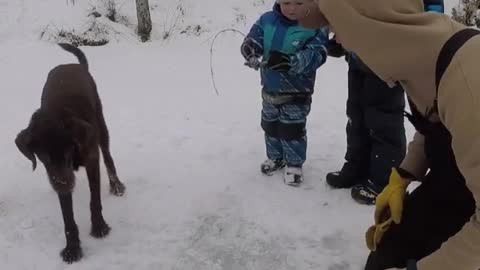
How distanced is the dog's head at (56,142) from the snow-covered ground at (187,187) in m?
0.54

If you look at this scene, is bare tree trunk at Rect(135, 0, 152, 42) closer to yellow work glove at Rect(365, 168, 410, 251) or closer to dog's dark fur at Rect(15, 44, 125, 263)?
dog's dark fur at Rect(15, 44, 125, 263)

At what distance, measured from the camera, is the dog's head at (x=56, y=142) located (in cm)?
283

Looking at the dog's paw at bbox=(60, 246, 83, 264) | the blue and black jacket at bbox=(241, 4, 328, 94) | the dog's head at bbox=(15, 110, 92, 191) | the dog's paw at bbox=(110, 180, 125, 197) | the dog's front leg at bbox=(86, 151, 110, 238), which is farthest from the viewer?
the dog's paw at bbox=(110, 180, 125, 197)

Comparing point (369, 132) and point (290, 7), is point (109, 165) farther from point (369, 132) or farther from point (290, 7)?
point (369, 132)

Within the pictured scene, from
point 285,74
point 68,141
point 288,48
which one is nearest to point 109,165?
point 68,141

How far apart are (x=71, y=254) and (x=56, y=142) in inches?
27.3

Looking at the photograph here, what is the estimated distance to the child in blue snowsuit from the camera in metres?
Answer: 3.38

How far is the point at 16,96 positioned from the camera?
18.7ft

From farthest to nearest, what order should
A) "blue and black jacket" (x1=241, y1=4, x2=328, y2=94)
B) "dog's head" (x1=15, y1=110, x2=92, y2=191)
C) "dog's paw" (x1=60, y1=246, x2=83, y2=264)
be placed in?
"blue and black jacket" (x1=241, y1=4, x2=328, y2=94) → "dog's paw" (x1=60, y1=246, x2=83, y2=264) → "dog's head" (x1=15, y1=110, x2=92, y2=191)

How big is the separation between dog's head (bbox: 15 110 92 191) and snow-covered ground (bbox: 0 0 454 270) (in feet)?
1.76

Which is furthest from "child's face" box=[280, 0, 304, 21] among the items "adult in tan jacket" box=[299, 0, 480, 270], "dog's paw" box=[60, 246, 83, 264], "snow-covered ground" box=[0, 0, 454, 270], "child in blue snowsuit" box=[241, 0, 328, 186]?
"dog's paw" box=[60, 246, 83, 264]

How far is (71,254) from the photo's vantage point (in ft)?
10.1

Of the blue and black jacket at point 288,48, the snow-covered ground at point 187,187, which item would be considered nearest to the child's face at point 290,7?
the blue and black jacket at point 288,48

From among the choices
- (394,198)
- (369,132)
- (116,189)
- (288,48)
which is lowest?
(116,189)
